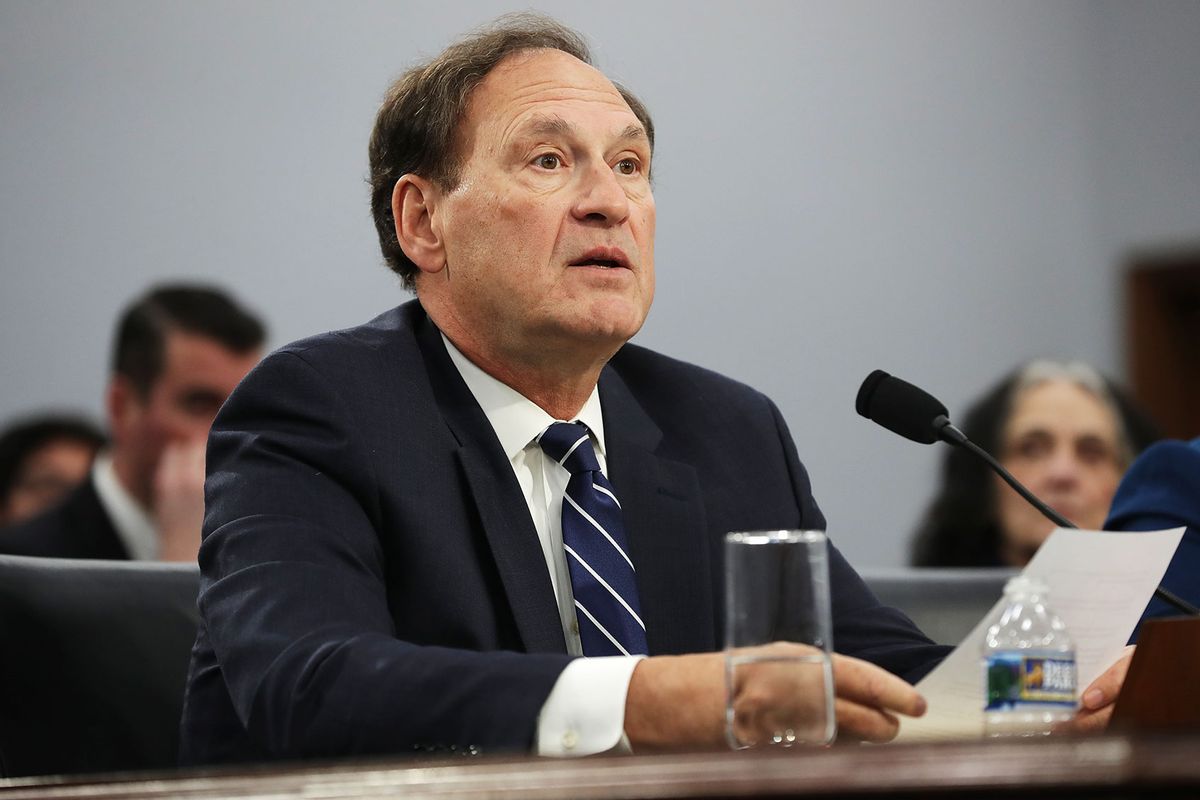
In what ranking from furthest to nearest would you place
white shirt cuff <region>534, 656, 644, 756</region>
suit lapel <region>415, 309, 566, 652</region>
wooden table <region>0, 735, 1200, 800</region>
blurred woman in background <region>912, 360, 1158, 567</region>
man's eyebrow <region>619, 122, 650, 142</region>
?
blurred woman in background <region>912, 360, 1158, 567</region> < man's eyebrow <region>619, 122, 650, 142</region> < suit lapel <region>415, 309, 566, 652</region> < white shirt cuff <region>534, 656, 644, 756</region> < wooden table <region>0, 735, 1200, 800</region>

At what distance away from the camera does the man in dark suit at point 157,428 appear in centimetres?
313

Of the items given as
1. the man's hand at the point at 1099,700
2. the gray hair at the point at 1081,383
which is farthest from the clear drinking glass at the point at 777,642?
the gray hair at the point at 1081,383

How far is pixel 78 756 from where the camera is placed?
1.74 meters

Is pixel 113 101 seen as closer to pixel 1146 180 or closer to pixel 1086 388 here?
pixel 1086 388

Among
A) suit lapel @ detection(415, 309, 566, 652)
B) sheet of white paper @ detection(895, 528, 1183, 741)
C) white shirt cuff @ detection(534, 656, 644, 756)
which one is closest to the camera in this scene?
white shirt cuff @ detection(534, 656, 644, 756)

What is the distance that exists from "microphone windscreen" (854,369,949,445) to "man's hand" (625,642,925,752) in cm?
60

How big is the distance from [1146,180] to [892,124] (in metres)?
1.50

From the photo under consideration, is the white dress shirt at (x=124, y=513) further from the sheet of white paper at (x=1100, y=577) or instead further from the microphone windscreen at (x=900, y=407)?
the sheet of white paper at (x=1100, y=577)

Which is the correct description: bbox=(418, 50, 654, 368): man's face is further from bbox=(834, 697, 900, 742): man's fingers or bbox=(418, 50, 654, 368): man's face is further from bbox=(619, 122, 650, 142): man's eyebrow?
bbox=(834, 697, 900, 742): man's fingers

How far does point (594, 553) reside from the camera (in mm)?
1731

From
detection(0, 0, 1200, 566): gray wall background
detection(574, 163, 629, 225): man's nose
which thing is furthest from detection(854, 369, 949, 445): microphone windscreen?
detection(0, 0, 1200, 566): gray wall background

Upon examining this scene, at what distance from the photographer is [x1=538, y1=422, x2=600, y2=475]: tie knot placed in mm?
1805

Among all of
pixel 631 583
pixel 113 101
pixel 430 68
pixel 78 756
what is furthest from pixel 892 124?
pixel 78 756

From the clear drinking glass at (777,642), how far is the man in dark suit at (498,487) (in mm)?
17
